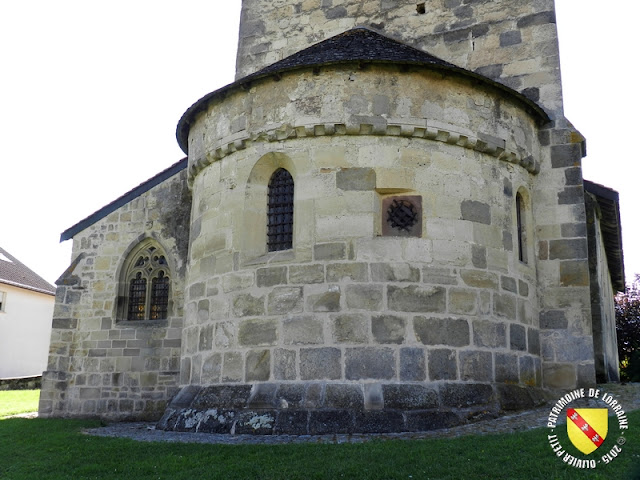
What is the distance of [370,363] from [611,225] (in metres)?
7.57

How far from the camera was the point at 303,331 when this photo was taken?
29.2 feet

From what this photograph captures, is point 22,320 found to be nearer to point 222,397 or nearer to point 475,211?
point 222,397

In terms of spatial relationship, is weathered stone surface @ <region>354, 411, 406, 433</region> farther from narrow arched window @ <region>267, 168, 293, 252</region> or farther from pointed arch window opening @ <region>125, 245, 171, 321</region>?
pointed arch window opening @ <region>125, 245, 171, 321</region>

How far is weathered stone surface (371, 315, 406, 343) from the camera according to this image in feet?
28.6

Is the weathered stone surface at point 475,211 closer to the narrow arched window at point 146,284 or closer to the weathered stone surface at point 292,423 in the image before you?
the weathered stone surface at point 292,423

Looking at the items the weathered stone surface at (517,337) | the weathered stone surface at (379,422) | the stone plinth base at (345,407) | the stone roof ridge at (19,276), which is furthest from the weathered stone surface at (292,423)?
the stone roof ridge at (19,276)

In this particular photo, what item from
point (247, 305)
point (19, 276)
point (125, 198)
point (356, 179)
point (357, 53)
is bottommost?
point (247, 305)

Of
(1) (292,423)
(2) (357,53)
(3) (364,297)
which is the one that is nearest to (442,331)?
(3) (364,297)

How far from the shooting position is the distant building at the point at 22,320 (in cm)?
3244

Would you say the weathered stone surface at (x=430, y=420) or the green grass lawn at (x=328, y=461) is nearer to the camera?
the green grass lawn at (x=328, y=461)

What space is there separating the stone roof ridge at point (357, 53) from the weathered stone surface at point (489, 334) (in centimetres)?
376

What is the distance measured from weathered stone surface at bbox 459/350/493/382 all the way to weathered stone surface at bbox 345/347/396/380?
102 centimetres

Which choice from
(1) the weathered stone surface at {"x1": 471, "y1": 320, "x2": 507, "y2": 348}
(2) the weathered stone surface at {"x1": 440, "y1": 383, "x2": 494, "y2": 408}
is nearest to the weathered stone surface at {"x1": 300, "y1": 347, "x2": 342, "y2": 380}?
(2) the weathered stone surface at {"x1": 440, "y1": 383, "x2": 494, "y2": 408}

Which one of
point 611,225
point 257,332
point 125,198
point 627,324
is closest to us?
point 257,332
